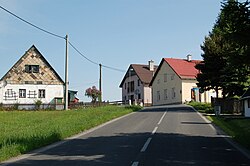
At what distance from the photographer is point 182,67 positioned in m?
76.0

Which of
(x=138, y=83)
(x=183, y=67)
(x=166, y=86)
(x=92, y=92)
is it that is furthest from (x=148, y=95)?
(x=92, y=92)

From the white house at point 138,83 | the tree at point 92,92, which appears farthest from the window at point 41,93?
the white house at point 138,83

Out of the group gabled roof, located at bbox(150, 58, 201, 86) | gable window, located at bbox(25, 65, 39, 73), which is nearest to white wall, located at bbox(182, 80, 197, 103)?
gabled roof, located at bbox(150, 58, 201, 86)

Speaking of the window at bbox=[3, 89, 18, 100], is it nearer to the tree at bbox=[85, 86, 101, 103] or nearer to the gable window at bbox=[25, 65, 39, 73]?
the gable window at bbox=[25, 65, 39, 73]

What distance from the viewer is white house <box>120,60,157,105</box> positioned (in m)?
87.2

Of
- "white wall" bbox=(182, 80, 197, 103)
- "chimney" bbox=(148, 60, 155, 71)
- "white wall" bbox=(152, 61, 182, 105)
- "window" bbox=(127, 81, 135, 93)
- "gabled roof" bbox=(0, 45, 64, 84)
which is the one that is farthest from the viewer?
"chimney" bbox=(148, 60, 155, 71)

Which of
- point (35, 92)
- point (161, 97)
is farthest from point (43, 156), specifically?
point (161, 97)

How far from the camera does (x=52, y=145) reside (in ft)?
53.3

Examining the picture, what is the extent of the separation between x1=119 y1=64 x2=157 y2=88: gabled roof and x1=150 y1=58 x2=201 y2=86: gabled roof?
30.7 ft

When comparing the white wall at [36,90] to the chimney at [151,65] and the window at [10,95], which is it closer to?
the window at [10,95]

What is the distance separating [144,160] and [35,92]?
5162 cm

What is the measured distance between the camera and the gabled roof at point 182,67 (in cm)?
7225

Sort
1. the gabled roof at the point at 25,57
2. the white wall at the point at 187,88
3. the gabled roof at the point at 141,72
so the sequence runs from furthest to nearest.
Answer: the gabled roof at the point at 141,72 → the white wall at the point at 187,88 → the gabled roof at the point at 25,57

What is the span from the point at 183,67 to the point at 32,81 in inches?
1167
